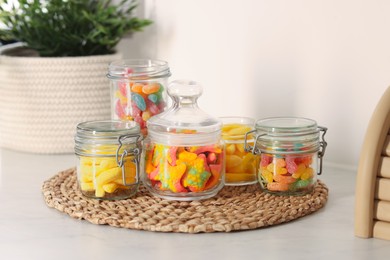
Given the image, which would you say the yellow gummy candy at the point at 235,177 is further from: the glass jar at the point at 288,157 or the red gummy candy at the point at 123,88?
the red gummy candy at the point at 123,88

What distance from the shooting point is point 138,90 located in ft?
4.51

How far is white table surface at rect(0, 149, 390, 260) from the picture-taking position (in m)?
1.03

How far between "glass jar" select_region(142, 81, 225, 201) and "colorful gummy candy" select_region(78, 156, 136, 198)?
4 cm

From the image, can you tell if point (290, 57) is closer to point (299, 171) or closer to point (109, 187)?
point (299, 171)

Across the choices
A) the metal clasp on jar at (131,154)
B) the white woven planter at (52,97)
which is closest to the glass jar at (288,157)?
the metal clasp on jar at (131,154)

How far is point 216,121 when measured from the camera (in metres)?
1.28

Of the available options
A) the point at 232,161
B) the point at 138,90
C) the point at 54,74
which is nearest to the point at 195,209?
the point at 232,161

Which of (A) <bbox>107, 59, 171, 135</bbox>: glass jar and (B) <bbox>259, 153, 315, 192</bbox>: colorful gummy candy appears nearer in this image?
(B) <bbox>259, 153, 315, 192</bbox>: colorful gummy candy

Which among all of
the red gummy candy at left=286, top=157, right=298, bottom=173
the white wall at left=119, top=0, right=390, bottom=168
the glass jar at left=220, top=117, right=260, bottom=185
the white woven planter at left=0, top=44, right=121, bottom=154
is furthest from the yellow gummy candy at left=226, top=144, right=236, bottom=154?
the white woven planter at left=0, top=44, right=121, bottom=154

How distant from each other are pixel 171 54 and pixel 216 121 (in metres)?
0.55

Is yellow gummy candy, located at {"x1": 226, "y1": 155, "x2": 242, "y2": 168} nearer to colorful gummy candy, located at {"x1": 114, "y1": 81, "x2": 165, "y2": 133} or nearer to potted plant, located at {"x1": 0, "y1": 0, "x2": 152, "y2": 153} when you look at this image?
colorful gummy candy, located at {"x1": 114, "y1": 81, "x2": 165, "y2": 133}

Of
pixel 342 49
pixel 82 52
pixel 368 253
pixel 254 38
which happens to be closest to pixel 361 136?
pixel 342 49

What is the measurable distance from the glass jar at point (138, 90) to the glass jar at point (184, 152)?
82 mm

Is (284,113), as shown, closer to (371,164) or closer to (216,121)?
(216,121)
